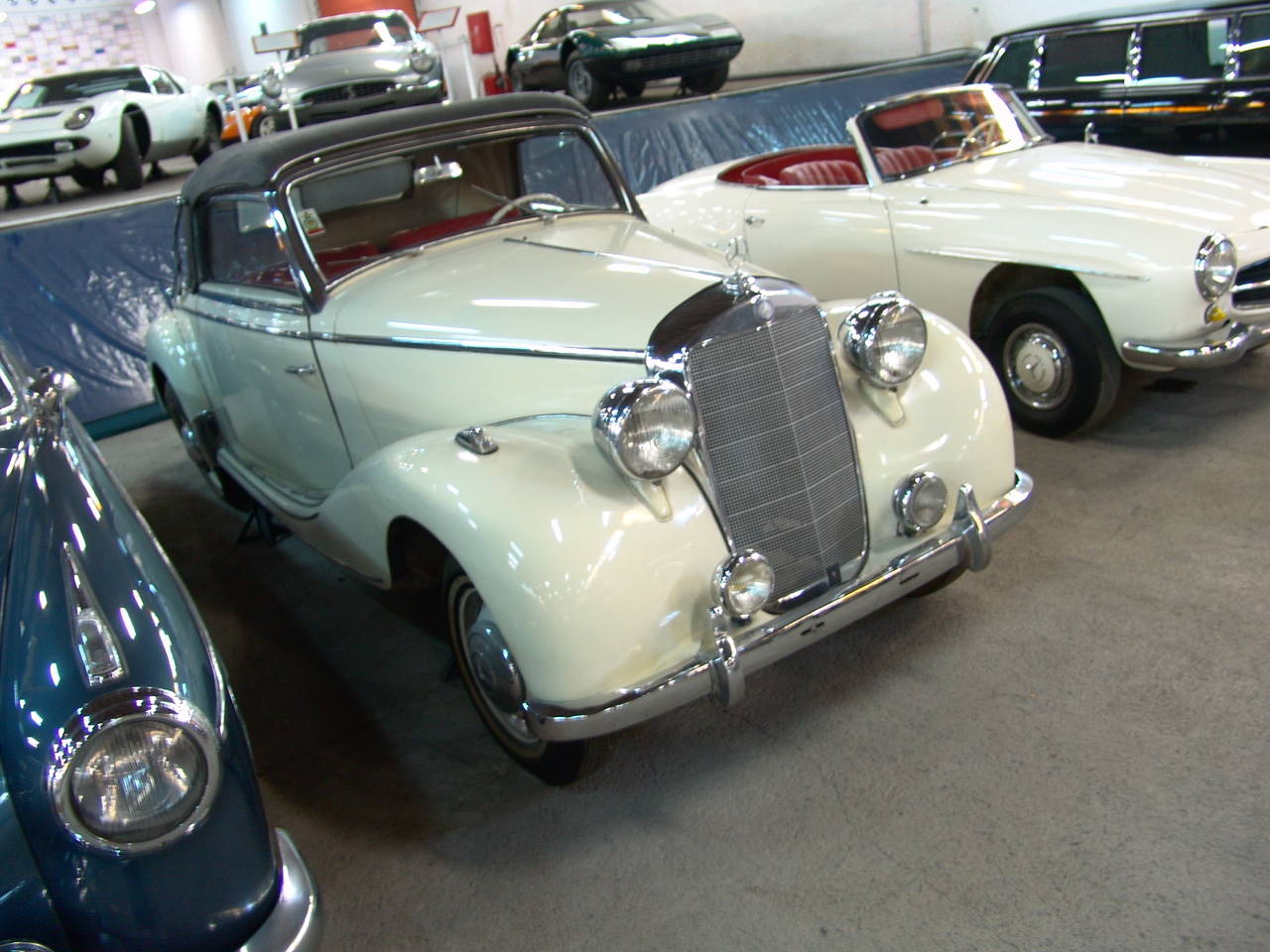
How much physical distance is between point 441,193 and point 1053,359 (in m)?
2.44

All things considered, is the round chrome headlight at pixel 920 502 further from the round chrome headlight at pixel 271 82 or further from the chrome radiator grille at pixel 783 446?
the round chrome headlight at pixel 271 82

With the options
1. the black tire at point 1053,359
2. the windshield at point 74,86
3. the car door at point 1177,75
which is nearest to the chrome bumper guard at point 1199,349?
the black tire at point 1053,359

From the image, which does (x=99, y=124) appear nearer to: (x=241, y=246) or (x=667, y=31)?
(x=667, y=31)

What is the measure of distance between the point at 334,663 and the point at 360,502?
2.65ft

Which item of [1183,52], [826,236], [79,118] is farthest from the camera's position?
[79,118]

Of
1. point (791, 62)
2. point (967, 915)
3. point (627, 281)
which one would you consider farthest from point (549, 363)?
point (791, 62)

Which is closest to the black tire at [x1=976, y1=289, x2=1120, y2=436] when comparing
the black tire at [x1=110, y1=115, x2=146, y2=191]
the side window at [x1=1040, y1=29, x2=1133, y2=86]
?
the side window at [x1=1040, y1=29, x2=1133, y2=86]

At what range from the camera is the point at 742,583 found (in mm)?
2080

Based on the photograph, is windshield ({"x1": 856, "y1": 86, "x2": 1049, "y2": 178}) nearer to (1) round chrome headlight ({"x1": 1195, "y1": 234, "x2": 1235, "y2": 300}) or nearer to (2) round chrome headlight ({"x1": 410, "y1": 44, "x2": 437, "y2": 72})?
(1) round chrome headlight ({"x1": 1195, "y1": 234, "x2": 1235, "y2": 300})

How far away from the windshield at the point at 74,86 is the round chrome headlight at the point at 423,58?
110 inches

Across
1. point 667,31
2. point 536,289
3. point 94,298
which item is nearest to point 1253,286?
point 536,289

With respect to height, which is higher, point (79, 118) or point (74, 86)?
point (74, 86)

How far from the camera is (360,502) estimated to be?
2475mm

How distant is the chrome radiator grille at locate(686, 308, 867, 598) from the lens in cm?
223
